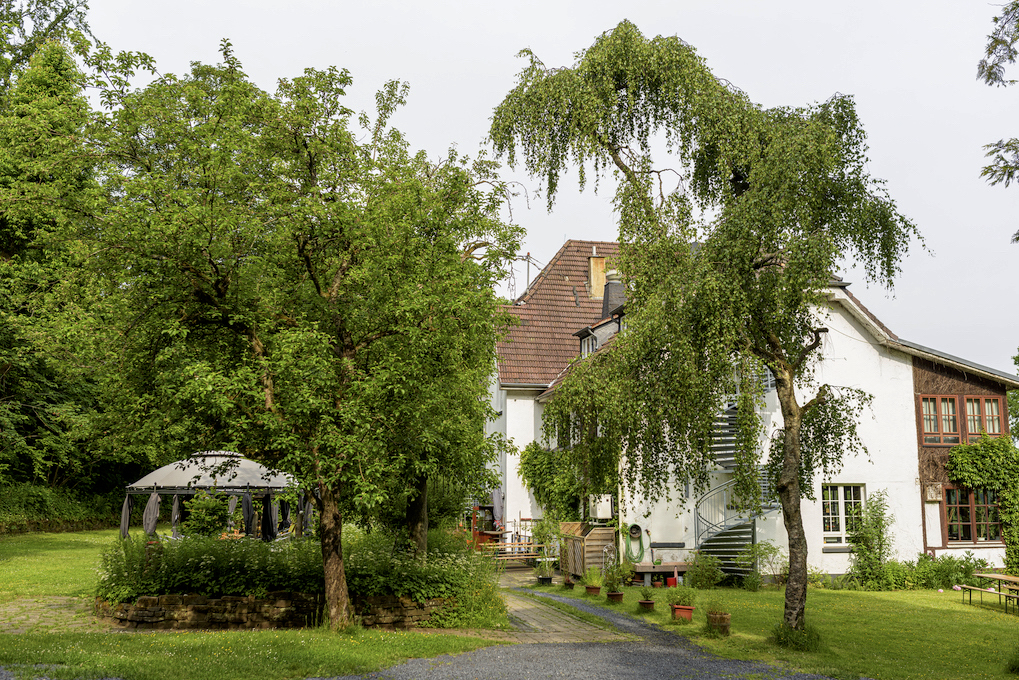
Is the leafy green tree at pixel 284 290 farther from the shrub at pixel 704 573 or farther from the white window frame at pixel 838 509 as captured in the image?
the white window frame at pixel 838 509

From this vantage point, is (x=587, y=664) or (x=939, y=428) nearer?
(x=587, y=664)

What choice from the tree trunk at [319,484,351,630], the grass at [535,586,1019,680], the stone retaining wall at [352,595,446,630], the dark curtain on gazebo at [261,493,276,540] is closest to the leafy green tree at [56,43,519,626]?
the tree trunk at [319,484,351,630]

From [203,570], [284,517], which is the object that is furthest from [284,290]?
[284,517]

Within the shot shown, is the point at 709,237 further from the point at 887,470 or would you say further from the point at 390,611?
the point at 887,470

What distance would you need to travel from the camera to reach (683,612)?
16.2m

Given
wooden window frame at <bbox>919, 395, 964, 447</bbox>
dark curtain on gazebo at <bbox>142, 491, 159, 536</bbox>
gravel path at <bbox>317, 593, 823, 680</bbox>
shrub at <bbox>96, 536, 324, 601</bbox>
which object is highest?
wooden window frame at <bbox>919, 395, 964, 447</bbox>

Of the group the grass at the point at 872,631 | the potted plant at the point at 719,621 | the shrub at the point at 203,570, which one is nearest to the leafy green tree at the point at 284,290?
the shrub at the point at 203,570

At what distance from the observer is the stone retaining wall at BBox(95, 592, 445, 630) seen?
13781 millimetres

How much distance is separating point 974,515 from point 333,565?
19.2 m

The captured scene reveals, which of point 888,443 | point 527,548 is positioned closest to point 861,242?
point 888,443

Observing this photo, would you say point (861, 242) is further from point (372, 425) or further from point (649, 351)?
point (372, 425)

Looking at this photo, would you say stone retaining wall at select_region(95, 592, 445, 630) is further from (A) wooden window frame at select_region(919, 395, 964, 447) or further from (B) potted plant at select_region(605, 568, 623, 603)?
(A) wooden window frame at select_region(919, 395, 964, 447)

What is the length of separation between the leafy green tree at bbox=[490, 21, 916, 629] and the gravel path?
86.3 inches

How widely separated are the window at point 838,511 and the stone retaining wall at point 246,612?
1330cm
